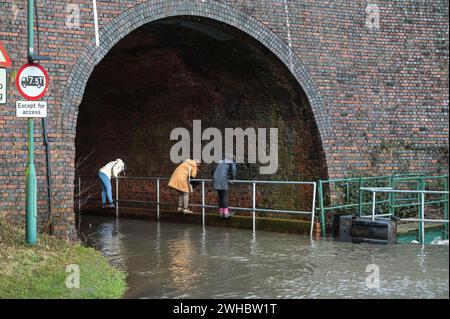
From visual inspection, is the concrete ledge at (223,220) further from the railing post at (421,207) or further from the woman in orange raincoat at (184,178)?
the railing post at (421,207)

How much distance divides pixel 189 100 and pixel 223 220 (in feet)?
12.1

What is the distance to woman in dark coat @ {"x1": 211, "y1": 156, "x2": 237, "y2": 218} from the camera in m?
15.3

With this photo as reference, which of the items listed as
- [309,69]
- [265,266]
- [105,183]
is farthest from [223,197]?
[265,266]

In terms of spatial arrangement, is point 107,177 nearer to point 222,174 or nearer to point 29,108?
point 222,174

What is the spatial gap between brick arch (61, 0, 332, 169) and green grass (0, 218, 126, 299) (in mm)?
2337

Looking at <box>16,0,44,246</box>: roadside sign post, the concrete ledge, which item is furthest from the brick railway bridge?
<box>16,0,44,246</box>: roadside sign post

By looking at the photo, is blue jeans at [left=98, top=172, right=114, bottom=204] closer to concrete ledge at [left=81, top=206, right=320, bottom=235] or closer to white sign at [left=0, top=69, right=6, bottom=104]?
concrete ledge at [left=81, top=206, right=320, bottom=235]

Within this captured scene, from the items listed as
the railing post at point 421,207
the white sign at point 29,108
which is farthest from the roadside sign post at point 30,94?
the railing post at point 421,207

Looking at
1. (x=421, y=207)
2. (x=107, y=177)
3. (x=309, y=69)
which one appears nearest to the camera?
(x=421, y=207)

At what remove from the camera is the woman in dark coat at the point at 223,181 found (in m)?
15.3

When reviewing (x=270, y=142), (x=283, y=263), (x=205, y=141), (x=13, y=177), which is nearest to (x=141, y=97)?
(x=205, y=141)

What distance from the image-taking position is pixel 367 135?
1562 centimetres

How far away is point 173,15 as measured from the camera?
13.4m

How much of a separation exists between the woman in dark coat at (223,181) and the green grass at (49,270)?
4.76m
